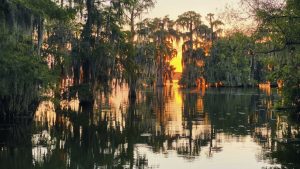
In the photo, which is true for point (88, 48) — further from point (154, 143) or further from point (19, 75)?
point (154, 143)

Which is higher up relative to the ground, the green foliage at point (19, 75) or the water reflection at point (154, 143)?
the green foliage at point (19, 75)

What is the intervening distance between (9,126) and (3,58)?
447 cm

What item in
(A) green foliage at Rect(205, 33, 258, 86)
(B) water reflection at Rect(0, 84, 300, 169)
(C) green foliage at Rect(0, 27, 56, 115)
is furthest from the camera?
(A) green foliage at Rect(205, 33, 258, 86)

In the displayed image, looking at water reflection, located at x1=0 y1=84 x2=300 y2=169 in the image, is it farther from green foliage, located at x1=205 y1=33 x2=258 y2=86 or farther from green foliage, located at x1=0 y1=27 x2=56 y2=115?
green foliage, located at x1=205 y1=33 x2=258 y2=86

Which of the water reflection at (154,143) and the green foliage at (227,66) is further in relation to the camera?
the green foliage at (227,66)

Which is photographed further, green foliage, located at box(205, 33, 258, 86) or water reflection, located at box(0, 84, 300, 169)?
green foliage, located at box(205, 33, 258, 86)

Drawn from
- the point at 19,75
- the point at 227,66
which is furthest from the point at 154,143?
the point at 227,66

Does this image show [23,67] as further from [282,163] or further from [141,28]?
[141,28]

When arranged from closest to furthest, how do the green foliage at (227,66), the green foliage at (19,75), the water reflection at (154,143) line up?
the water reflection at (154,143)
the green foliage at (19,75)
the green foliage at (227,66)

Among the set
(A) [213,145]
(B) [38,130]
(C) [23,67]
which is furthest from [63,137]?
(A) [213,145]

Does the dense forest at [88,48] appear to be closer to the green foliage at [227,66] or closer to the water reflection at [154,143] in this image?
the water reflection at [154,143]

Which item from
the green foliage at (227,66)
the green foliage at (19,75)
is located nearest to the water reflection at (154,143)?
the green foliage at (19,75)

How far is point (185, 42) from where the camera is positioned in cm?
8850

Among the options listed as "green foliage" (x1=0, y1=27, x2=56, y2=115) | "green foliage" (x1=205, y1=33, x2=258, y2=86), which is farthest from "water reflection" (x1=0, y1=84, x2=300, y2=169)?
"green foliage" (x1=205, y1=33, x2=258, y2=86)
